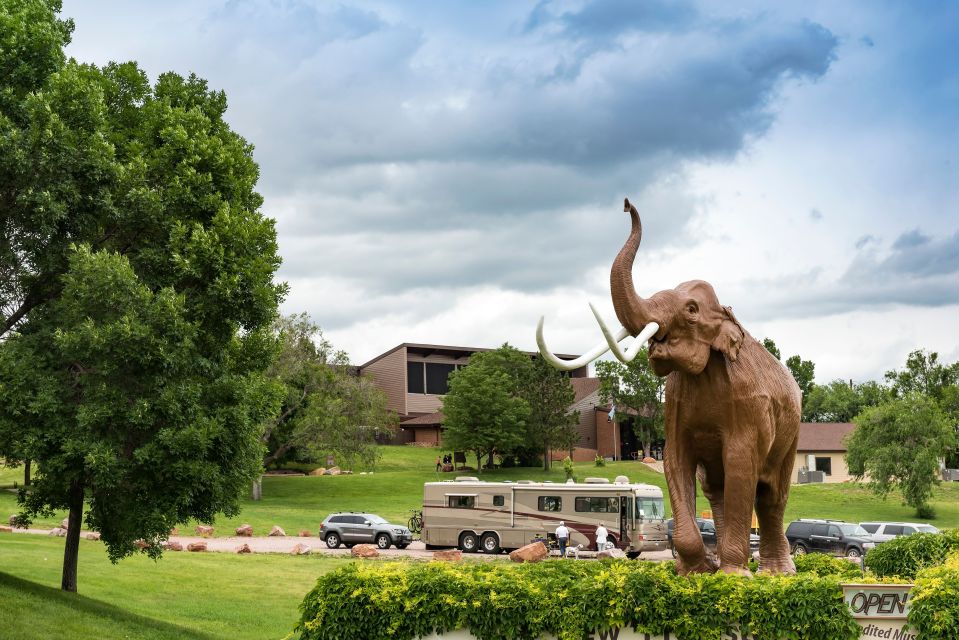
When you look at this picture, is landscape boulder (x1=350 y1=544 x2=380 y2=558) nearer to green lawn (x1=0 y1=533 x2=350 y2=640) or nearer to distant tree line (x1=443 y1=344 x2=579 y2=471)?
green lawn (x1=0 y1=533 x2=350 y2=640)

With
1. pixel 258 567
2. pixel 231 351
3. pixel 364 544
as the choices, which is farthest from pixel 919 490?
pixel 231 351

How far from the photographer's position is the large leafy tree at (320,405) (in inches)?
1964

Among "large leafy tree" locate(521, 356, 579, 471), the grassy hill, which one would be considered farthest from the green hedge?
"large leafy tree" locate(521, 356, 579, 471)

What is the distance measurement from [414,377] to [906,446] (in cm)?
4211

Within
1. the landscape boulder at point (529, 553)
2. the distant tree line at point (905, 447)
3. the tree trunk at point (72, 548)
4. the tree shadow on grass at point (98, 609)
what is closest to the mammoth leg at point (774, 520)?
the tree shadow on grass at point (98, 609)

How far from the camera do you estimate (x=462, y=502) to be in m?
34.6

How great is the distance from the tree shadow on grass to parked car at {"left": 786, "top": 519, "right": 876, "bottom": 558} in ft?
68.4

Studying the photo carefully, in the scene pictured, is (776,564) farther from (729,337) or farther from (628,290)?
(628,290)

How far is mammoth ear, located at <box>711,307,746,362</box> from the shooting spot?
845 cm

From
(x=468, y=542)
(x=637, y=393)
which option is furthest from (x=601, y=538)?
(x=637, y=393)

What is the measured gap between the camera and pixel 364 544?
34406 millimetres

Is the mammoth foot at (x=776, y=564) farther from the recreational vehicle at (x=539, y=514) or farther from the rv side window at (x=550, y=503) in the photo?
the rv side window at (x=550, y=503)

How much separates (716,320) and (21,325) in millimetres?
12619

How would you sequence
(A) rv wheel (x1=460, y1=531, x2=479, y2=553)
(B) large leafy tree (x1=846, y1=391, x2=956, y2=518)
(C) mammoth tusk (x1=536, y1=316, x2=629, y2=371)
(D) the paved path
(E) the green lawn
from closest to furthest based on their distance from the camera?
(C) mammoth tusk (x1=536, y1=316, x2=629, y2=371) → (E) the green lawn → (D) the paved path → (A) rv wheel (x1=460, y1=531, x2=479, y2=553) → (B) large leafy tree (x1=846, y1=391, x2=956, y2=518)
